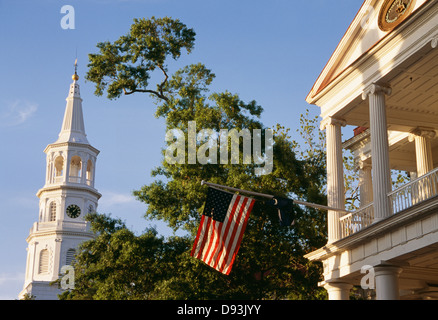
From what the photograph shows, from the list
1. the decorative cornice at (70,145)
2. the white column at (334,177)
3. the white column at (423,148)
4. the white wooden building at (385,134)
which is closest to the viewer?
the white wooden building at (385,134)

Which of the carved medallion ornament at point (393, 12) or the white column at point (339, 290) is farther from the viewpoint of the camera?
the white column at point (339, 290)

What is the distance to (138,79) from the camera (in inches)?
1454

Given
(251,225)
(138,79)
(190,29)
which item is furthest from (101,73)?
(251,225)

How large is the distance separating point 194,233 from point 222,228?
263 inches

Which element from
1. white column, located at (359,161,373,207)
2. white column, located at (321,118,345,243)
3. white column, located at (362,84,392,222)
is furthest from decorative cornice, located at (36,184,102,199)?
white column, located at (362,84,392,222)

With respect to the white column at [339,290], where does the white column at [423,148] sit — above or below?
above

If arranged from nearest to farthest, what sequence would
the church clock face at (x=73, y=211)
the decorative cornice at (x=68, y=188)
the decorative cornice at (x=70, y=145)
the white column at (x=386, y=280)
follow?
the white column at (x=386, y=280), the decorative cornice at (x=70, y=145), the decorative cornice at (x=68, y=188), the church clock face at (x=73, y=211)

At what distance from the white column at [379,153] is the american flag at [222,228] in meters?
4.23

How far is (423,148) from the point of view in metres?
28.3

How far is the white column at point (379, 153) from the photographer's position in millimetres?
23203

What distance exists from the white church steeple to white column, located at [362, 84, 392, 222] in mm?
88981

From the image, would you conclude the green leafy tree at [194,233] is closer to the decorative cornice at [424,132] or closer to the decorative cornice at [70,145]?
the decorative cornice at [424,132]

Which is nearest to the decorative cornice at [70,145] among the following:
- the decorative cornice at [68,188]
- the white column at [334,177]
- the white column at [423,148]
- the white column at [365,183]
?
the decorative cornice at [68,188]

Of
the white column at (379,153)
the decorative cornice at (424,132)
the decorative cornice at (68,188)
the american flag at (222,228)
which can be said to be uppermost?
the decorative cornice at (68,188)
